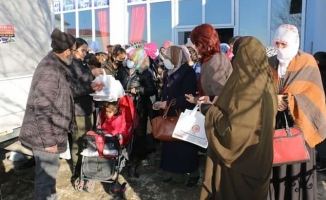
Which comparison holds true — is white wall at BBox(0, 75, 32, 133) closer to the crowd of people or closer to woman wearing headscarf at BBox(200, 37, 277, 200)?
the crowd of people

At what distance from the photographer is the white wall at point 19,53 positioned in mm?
3857

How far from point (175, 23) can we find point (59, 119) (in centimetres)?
777

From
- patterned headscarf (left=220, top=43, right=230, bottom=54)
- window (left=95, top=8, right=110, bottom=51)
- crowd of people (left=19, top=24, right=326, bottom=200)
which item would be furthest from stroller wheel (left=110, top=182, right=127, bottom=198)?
window (left=95, top=8, right=110, bottom=51)

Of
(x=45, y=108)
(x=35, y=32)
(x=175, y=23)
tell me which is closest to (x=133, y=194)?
(x=45, y=108)

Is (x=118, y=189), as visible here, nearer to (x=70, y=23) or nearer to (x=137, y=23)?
(x=137, y=23)

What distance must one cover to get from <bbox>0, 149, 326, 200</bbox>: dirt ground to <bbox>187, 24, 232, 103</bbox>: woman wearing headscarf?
1402 millimetres

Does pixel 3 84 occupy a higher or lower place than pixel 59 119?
higher

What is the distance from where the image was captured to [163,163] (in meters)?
4.03

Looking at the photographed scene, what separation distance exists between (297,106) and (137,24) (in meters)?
9.10

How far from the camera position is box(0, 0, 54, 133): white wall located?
386 cm

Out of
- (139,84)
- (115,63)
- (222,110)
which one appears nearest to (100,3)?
(115,63)

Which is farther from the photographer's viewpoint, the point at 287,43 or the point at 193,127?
the point at 193,127

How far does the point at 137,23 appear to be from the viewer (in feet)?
35.9

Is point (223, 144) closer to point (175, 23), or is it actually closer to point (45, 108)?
point (45, 108)
